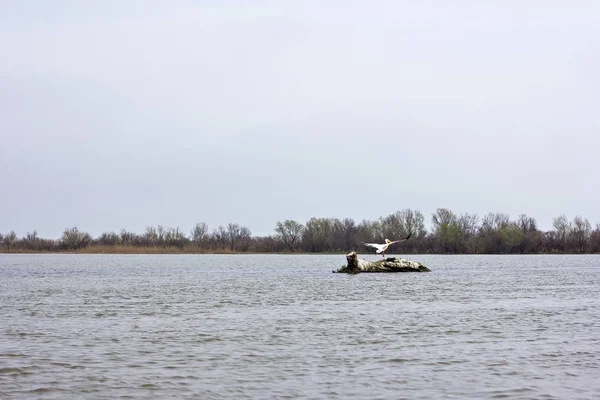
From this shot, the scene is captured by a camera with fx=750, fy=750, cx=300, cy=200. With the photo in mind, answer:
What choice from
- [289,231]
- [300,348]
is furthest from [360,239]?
[300,348]

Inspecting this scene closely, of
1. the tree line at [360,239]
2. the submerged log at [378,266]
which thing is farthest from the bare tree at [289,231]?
the submerged log at [378,266]

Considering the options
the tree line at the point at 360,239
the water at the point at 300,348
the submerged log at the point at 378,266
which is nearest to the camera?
the water at the point at 300,348

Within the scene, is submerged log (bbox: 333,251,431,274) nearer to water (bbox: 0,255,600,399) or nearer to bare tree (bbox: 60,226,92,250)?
water (bbox: 0,255,600,399)

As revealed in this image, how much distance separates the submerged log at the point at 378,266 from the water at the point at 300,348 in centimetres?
2152

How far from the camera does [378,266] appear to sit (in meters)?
53.4

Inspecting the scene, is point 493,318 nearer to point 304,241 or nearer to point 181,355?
point 181,355

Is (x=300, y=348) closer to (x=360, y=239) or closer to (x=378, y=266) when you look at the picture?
(x=378, y=266)

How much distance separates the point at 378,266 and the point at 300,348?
37.5 metres

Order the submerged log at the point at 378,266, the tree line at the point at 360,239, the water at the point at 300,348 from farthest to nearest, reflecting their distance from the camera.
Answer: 1. the tree line at the point at 360,239
2. the submerged log at the point at 378,266
3. the water at the point at 300,348

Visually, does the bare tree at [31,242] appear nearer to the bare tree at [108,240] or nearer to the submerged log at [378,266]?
the bare tree at [108,240]

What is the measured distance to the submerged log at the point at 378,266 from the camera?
5239 cm

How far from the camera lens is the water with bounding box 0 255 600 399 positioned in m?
12.1

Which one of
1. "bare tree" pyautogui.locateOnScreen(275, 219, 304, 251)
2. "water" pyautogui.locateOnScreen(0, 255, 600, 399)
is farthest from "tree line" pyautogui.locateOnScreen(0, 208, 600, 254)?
"water" pyautogui.locateOnScreen(0, 255, 600, 399)

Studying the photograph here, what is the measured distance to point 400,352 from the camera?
51.5 ft
